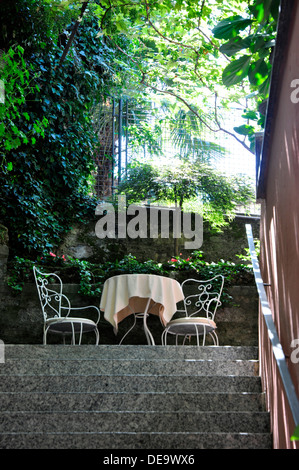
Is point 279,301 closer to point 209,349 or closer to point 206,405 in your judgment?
point 206,405

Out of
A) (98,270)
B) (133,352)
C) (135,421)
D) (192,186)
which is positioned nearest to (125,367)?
(133,352)

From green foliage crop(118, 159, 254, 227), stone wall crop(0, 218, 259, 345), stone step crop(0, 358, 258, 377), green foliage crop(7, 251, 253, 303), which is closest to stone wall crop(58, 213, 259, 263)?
green foliage crop(118, 159, 254, 227)

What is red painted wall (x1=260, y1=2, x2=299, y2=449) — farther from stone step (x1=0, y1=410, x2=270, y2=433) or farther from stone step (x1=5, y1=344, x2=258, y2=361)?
stone step (x1=5, y1=344, x2=258, y2=361)

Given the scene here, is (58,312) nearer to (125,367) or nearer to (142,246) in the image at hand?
(125,367)

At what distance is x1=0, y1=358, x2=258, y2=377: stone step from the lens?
14.2 ft

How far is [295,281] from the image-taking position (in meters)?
2.51

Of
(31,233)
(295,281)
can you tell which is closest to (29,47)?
(31,233)

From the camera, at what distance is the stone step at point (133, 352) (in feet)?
15.9

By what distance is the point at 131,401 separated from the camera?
3738mm

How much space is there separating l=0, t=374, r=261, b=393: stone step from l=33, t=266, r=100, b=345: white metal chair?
165 centimetres

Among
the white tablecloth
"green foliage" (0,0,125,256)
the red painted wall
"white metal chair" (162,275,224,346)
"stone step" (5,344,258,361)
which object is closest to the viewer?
the red painted wall

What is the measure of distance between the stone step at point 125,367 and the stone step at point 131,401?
528mm

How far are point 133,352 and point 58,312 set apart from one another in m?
2.03

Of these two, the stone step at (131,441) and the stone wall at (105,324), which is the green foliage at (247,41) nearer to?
the stone step at (131,441)
